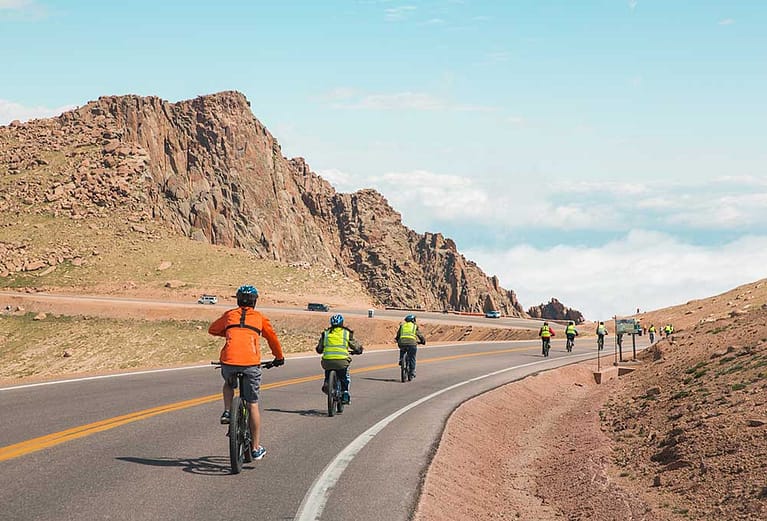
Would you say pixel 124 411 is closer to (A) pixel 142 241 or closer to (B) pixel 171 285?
(B) pixel 171 285

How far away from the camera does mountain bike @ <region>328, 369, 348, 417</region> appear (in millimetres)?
14234

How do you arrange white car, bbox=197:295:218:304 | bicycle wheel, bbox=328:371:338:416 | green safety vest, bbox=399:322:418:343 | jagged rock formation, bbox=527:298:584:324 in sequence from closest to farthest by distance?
bicycle wheel, bbox=328:371:338:416
green safety vest, bbox=399:322:418:343
white car, bbox=197:295:218:304
jagged rock formation, bbox=527:298:584:324

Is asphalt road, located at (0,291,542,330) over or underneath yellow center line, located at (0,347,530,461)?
over

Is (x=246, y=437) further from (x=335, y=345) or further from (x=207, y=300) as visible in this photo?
(x=207, y=300)

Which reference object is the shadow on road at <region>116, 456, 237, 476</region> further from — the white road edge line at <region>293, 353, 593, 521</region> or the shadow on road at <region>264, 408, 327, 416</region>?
the shadow on road at <region>264, 408, 327, 416</region>

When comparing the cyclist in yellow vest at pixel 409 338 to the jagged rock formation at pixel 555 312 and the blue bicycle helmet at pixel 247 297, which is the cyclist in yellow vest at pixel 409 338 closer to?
the blue bicycle helmet at pixel 247 297

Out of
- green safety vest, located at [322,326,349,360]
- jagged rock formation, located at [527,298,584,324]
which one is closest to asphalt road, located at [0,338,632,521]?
green safety vest, located at [322,326,349,360]

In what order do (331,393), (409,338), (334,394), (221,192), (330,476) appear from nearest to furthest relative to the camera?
1. (330,476)
2. (331,393)
3. (334,394)
4. (409,338)
5. (221,192)

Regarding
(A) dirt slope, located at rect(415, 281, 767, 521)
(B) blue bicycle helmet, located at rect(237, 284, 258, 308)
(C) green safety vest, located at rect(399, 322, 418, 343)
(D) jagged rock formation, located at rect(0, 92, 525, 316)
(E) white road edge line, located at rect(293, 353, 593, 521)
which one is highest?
(D) jagged rock formation, located at rect(0, 92, 525, 316)

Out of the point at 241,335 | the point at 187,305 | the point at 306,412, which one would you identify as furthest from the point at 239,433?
the point at 187,305

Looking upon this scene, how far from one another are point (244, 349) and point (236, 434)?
939 mm

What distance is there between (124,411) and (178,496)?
6010mm

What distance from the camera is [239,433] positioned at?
916 cm

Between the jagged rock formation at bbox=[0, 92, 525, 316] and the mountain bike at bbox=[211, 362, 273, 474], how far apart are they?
93.9m
